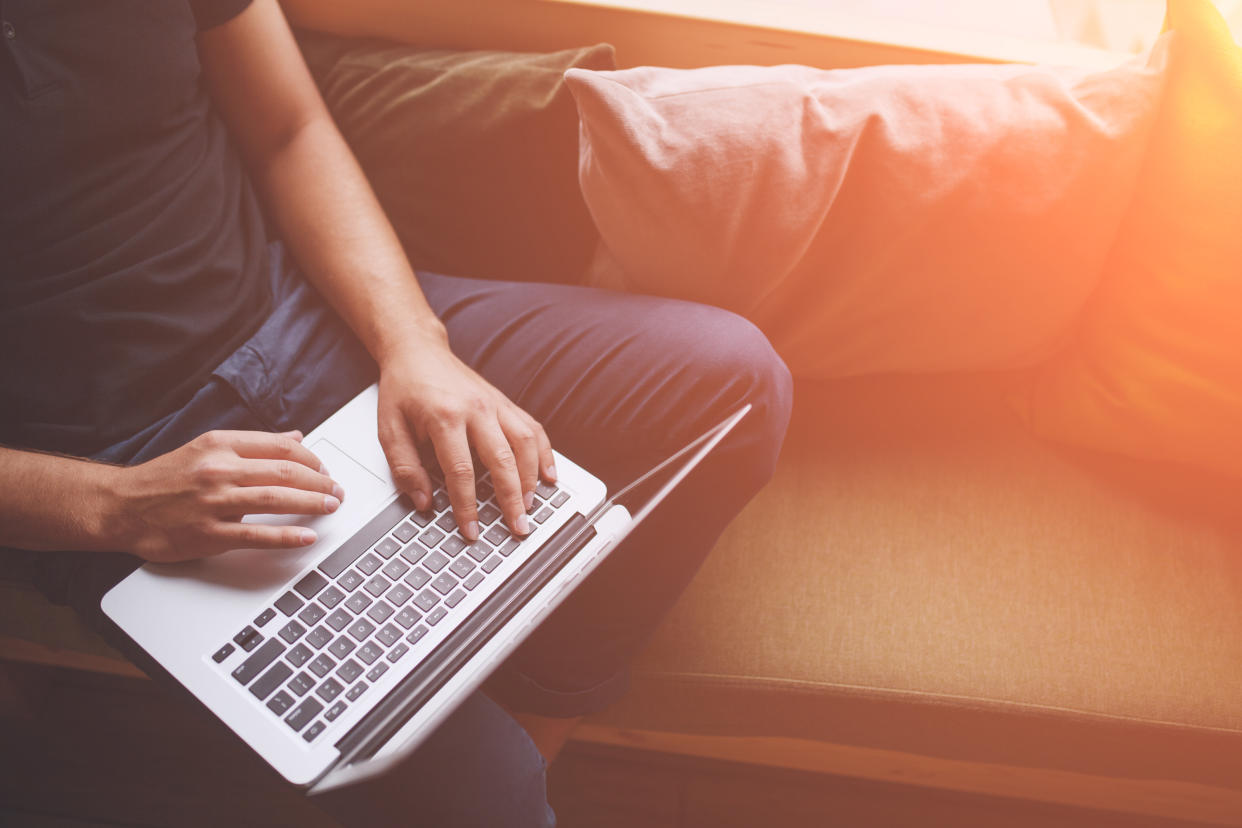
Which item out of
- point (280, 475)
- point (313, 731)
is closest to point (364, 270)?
point (280, 475)

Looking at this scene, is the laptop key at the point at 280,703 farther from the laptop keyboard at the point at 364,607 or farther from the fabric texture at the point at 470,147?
the fabric texture at the point at 470,147

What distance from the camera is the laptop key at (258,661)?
67 cm

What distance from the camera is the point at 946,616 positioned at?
93 cm

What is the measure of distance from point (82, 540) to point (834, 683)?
2.58 ft

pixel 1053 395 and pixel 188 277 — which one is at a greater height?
pixel 188 277

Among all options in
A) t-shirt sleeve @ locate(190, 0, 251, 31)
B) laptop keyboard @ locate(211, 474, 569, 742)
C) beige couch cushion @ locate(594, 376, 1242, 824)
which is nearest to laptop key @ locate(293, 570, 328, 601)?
laptop keyboard @ locate(211, 474, 569, 742)

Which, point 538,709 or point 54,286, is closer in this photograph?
point 54,286

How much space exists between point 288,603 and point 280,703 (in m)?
0.09

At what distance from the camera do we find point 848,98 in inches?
33.2

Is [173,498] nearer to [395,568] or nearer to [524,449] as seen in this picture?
[395,568]

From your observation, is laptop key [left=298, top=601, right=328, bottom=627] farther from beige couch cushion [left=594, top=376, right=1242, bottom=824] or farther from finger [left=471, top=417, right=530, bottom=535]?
beige couch cushion [left=594, top=376, right=1242, bottom=824]

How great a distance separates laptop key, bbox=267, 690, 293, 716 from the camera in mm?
664

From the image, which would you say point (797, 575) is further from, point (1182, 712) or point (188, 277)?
point (188, 277)

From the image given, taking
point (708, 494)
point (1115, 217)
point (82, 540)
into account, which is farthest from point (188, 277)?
point (1115, 217)
